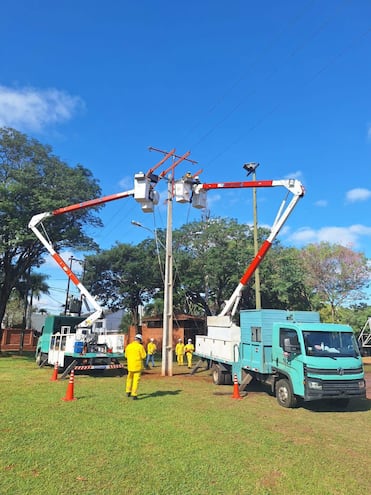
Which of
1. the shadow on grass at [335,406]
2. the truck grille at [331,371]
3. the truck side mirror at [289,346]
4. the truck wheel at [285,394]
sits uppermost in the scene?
the truck side mirror at [289,346]

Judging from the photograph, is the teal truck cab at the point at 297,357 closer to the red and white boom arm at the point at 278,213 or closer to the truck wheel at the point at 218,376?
the truck wheel at the point at 218,376

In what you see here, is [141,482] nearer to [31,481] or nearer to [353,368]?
[31,481]

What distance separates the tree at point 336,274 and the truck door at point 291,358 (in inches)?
947

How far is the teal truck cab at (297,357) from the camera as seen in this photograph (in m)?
9.66

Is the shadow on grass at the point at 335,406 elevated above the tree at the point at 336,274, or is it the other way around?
the tree at the point at 336,274

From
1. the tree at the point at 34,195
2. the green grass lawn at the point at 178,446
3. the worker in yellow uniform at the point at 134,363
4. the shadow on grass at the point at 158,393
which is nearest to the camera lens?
the green grass lawn at the point at 178,446

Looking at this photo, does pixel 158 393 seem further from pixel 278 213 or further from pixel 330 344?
pixel 278 213

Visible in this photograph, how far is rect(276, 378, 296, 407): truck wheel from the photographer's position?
1030 centimetres

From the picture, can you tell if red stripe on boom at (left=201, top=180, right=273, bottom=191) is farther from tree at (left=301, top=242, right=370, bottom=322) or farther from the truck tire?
tree at (left=301, top=242, right=370, bottom=322)

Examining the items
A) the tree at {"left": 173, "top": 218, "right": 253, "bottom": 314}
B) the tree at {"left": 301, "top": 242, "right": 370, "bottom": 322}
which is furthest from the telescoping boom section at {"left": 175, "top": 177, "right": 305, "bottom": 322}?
the tree at {"left": 301, "top": 242, "right": 370, "bottom": 322}

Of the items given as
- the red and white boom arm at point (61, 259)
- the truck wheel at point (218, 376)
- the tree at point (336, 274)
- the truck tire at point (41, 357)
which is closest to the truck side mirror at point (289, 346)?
the truck wheel at point (218, 376)

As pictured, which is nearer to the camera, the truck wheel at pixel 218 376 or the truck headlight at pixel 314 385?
the truck headlight at pixel 314 385

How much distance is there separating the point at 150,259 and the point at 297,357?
25169 millimetres

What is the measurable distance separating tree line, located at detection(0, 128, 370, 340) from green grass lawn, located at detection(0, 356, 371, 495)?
13.1 meters
